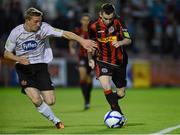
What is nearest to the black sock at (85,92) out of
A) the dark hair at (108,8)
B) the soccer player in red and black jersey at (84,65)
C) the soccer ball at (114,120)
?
the soccer player in red and black jersey at (84,65)

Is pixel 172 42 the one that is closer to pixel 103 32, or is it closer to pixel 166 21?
pixel 166 21

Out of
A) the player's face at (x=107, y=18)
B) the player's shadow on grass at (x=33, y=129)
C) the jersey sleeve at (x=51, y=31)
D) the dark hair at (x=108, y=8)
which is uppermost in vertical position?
the dark hair at (x=108, y=8)

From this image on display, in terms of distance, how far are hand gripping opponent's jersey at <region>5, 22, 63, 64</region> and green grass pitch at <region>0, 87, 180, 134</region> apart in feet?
4.32

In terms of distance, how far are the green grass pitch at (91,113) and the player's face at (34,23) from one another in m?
1.77

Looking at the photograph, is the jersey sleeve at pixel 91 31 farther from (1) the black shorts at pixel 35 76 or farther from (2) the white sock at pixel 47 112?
(2) the white sock at pixel 47 112

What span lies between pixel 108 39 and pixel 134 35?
15.2 m

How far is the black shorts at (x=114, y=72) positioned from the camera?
12.2 metres

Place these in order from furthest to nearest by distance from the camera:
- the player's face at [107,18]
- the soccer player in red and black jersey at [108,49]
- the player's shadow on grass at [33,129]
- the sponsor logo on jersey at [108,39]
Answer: the sponsor logo on jersey at [108,39]
the soccer player in red and black jersey at [108,49]
the player's face at [107,18]
the player's shadow on grass at [33,129]

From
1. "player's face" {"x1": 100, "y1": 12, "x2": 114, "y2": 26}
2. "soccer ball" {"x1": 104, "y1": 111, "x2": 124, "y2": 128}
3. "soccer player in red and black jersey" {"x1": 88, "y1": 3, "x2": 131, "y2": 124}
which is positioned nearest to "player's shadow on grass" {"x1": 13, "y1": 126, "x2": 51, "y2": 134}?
"soccer ball" {"x1": 104, "y1": 111, "x2": 124, "y2": 128}

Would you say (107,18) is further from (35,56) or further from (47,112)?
(47,112)

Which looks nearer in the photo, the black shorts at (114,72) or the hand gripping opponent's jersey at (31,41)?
the hand gripping opponent's jersey at (31,41)

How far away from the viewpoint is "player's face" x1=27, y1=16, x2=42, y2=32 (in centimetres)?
1139

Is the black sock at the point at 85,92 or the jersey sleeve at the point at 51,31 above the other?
the jersey sleeve at the point at 51,31

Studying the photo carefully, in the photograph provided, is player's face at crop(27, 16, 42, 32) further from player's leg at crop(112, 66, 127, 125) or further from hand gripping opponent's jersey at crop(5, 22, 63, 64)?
player's leg at crop(112, 66, 127, 125)
